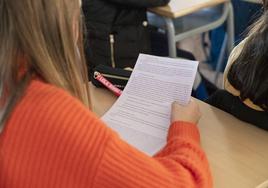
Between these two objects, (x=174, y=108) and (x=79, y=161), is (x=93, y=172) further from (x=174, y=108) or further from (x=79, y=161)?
(x=174, y=108)

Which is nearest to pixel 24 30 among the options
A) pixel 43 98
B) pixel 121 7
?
pixel 43 98

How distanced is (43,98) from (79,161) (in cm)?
11

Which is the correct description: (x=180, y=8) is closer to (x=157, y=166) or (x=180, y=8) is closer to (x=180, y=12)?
(x=180, y=12)

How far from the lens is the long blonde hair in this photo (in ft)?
2.20

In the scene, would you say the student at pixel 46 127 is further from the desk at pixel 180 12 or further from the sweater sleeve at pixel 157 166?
the desk at pixel 180 12

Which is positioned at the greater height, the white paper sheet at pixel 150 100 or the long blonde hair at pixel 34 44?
the long blonde hair at pixel 34 44

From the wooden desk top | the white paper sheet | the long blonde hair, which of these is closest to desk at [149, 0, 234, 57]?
the wooden desk top

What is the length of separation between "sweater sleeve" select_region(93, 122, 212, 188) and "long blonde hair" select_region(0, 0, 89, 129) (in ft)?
0.52

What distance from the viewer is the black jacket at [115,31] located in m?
2.03

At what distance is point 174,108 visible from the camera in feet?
3.40

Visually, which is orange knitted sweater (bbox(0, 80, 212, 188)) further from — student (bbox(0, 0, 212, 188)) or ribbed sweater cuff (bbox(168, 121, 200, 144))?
ribbed sweater cuff (bbox(168, 121, 200, 144))

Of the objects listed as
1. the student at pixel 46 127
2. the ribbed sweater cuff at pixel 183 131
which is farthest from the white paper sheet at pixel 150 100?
the student at pixel 46 127

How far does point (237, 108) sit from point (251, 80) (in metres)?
0.11

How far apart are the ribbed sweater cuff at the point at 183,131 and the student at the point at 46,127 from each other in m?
0.19
